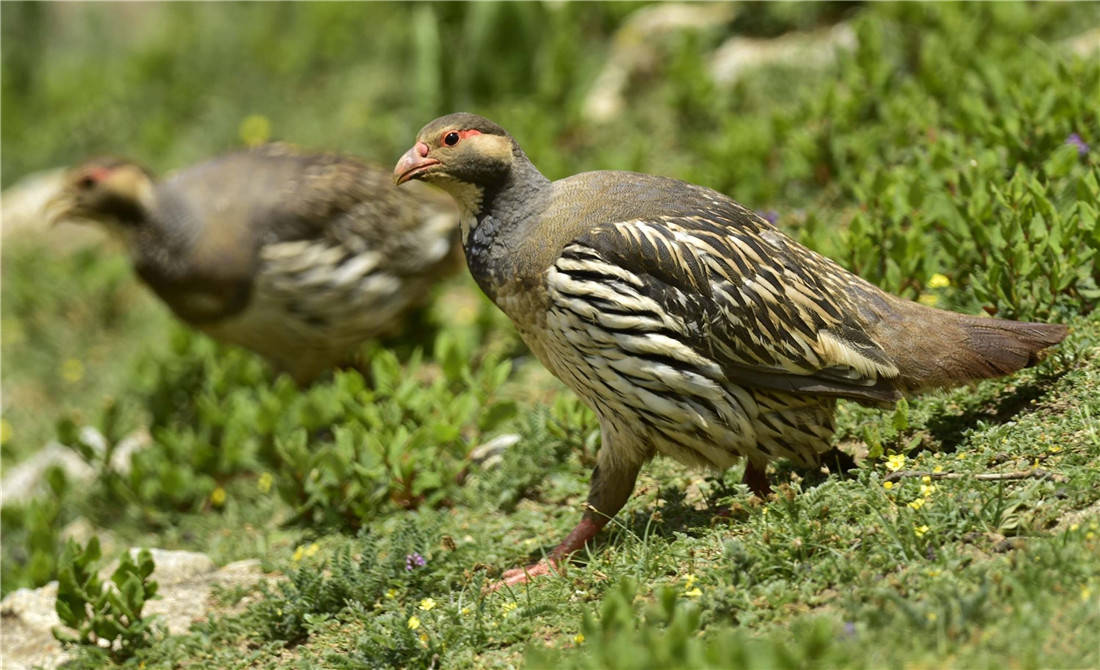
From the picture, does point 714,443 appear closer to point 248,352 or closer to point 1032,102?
point 1032,102

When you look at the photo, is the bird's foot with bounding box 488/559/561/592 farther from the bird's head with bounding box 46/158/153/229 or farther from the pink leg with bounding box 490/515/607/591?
the bird's head with bounding box 46/158/153/229

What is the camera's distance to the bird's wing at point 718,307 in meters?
4.87

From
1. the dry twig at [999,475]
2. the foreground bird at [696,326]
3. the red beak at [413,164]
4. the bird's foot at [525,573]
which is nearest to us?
the dry twig at [999,475]

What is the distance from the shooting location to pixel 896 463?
15.8 ft

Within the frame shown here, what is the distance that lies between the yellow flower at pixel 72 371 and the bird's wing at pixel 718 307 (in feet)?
20.3

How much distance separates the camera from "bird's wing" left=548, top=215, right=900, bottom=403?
4.87 m

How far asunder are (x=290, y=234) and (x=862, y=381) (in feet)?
14.4

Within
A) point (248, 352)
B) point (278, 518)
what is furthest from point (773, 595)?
point (248, 352)

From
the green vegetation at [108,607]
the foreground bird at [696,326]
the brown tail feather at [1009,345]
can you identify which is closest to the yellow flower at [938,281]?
the foreground bird at [696,326]

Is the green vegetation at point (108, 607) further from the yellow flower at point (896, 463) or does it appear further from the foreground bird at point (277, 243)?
the yellow flower at point (896, 463)

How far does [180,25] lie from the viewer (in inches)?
547

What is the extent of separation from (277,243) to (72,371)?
2.96 m

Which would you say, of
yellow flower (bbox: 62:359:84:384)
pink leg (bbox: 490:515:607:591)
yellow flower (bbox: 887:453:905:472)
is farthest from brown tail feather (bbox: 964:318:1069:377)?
yellow flower (bbox: 62:359:84:384)

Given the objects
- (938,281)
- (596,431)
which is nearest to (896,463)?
(938,281)
